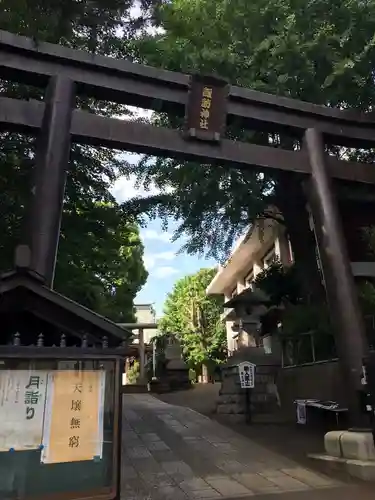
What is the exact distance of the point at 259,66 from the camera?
1163 centimetres

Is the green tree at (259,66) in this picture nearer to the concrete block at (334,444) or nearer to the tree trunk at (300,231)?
the tree trunk at (300,231)

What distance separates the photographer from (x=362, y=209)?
522 inches

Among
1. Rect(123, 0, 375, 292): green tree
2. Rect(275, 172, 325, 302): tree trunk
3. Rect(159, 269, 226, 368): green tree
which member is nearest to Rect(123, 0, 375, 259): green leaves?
Rect(123, 0, 375, 292): green tree

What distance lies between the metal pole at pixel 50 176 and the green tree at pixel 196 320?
925 inches

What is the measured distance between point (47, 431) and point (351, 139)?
27.6 ft

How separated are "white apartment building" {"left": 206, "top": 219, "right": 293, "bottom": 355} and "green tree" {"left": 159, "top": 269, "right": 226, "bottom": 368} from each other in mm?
865

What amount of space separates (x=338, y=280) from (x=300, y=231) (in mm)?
6724

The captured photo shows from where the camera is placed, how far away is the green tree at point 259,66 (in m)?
10.5

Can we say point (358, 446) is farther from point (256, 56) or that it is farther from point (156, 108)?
point (256, 56)

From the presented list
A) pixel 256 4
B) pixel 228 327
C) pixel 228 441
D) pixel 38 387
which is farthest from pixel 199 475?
pixel 228 327

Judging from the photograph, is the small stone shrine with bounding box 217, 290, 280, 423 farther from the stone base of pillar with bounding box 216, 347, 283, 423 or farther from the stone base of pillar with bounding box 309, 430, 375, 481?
the stone base of pillar with bounding box 309, 430, 375, 481

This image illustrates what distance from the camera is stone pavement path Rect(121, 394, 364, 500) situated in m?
5.91

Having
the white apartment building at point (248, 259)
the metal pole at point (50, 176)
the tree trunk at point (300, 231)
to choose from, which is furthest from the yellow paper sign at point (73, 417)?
the white apartment building at point (248, 259)

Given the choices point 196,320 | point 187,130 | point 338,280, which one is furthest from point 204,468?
point 196,320
